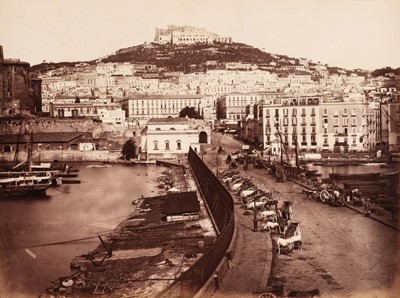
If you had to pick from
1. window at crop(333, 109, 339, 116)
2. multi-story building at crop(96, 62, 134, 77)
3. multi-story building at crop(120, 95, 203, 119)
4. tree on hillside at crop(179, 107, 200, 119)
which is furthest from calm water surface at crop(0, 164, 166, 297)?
multi-story building at crop(96, 62, 134, 77)

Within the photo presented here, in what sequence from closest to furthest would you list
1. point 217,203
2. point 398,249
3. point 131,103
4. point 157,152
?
point 398,249
point 217,203
point 157,152
point 131,103

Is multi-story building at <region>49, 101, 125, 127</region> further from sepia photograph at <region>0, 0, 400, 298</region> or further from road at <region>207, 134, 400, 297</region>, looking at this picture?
road at <region>207, 134, 400, 297</region>

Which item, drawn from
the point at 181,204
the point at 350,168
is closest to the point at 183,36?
the point at 350,168

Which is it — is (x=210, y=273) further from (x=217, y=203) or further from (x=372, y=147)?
(x=372, y=147)

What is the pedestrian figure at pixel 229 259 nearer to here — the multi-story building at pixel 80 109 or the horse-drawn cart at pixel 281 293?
the horse-drawn cart at pixel 281 293

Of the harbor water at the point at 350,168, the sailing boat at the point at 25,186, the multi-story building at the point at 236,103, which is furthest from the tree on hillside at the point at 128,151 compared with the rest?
the multi-story building at the point at 236,103

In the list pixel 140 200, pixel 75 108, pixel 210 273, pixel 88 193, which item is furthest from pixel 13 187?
pixel 75 108

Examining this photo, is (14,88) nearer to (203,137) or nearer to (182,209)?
(203,137)
